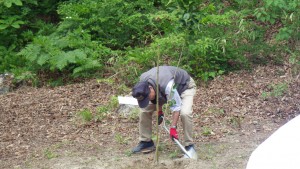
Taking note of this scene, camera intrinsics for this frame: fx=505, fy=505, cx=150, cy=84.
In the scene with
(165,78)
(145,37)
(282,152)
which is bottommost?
(145,37)

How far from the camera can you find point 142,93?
5.72 metres

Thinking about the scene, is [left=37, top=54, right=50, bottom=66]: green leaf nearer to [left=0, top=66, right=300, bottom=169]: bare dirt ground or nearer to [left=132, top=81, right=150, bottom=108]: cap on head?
[left=0, top=66, right=300, bottom=169]: bare dirt ground

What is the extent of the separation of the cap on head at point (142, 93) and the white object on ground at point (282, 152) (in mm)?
3445

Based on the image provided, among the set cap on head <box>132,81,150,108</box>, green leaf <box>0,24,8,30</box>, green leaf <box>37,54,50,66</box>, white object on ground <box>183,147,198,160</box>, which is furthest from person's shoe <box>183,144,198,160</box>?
green leaf <box>0,24,8,30</box>

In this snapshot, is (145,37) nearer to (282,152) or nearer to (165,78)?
(165,78)

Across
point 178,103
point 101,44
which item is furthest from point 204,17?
point 178,103

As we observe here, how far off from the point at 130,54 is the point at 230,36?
191 centimetres

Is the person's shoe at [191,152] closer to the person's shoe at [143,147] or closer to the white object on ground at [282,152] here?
the person's shoe at [143,147]

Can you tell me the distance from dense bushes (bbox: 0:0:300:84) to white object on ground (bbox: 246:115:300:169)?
5895 mm

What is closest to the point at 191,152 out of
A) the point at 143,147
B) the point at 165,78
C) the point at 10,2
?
the point at 143,147

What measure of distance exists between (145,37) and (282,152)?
333 inches

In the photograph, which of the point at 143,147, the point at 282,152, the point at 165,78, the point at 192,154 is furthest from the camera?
the point at 143,147

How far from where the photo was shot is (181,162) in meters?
6.06

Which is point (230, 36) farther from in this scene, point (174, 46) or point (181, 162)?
point (181, 162)
